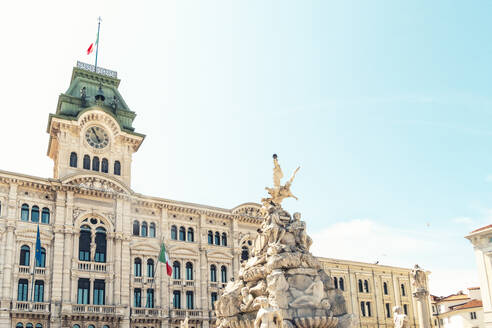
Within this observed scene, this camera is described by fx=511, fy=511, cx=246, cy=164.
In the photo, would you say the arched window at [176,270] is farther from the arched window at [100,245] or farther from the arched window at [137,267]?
the arched window at [100,245]

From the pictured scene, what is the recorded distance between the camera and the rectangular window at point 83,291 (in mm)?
41406

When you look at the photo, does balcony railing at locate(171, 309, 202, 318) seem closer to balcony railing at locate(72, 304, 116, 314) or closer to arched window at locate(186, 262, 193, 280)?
arched window at locate(186, 262, 193, 280)

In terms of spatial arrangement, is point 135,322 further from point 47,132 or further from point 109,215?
point 47,132

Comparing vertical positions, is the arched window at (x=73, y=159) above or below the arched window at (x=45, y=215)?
above

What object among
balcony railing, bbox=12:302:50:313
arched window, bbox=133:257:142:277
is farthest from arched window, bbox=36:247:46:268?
arched window, bbox=133:257:142:277

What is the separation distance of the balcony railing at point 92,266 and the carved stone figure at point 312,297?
26.5 metres

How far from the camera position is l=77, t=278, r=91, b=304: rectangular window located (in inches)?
1630

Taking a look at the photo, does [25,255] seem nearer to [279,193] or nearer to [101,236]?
[101,236]

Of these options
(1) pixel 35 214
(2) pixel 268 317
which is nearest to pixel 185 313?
(1) pixel 35 214

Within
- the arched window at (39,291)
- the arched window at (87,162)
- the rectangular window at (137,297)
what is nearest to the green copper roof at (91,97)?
the arched window at (87,162)

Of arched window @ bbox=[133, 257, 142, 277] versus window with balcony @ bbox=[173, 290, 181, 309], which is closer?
arched window @ bbox=[133, 257, 142, 277]

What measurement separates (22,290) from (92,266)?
18.3 feet

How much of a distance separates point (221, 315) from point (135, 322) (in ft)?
73.1

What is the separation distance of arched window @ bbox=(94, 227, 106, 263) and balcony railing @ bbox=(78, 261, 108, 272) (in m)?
0.60
